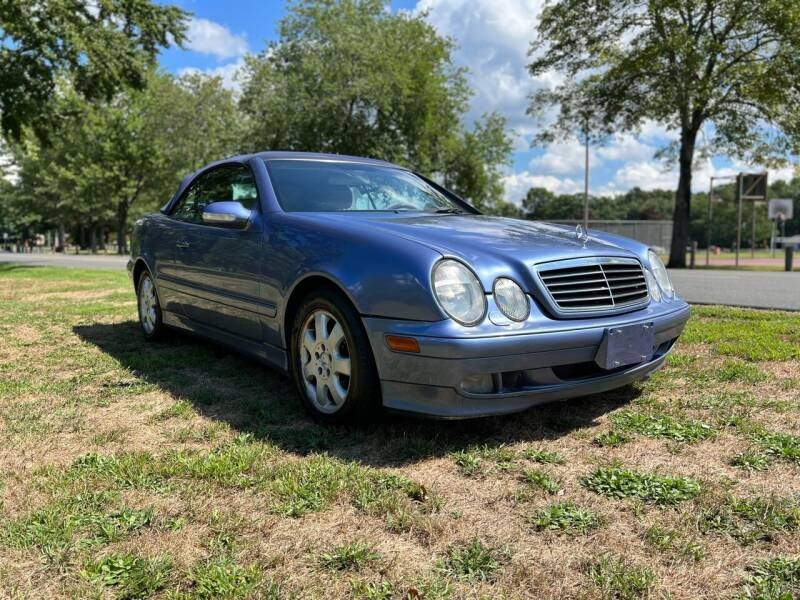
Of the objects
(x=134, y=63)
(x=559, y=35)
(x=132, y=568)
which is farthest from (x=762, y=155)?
(x=132, y=568)

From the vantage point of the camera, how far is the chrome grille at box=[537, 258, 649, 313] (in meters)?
3.01

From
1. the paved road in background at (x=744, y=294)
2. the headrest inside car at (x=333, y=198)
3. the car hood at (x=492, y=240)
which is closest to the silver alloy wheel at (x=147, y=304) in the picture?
the headrest inside car at (x=333, y=198)

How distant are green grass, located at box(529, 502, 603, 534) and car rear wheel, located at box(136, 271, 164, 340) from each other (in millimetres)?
4104

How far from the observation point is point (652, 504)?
2395mm

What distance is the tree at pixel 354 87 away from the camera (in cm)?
2708

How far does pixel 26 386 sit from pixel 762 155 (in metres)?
21.6

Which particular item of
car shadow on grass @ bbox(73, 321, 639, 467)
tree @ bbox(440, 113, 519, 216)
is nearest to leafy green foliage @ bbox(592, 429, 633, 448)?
car shadow on grass @ bbox(73, 321, 639, 467)

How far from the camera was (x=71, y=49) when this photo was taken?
51.0ft

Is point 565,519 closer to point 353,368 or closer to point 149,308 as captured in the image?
point 353,368

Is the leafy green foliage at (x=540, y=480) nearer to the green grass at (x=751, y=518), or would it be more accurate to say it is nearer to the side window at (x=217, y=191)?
the green grass at (x=751, y=518)

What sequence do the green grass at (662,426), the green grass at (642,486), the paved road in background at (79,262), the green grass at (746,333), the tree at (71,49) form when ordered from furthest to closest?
the paved road in background at (79,262) → the tree at (71,49) → the green grass at (746,333) → the green grass at (662,426) → the green grass at (642,486)

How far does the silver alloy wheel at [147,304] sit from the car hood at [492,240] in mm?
2631

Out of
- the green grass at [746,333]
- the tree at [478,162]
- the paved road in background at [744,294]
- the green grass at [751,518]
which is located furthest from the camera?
the tree at [478,162]

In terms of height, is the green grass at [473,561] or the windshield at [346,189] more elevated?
the windshield at [346,189]
